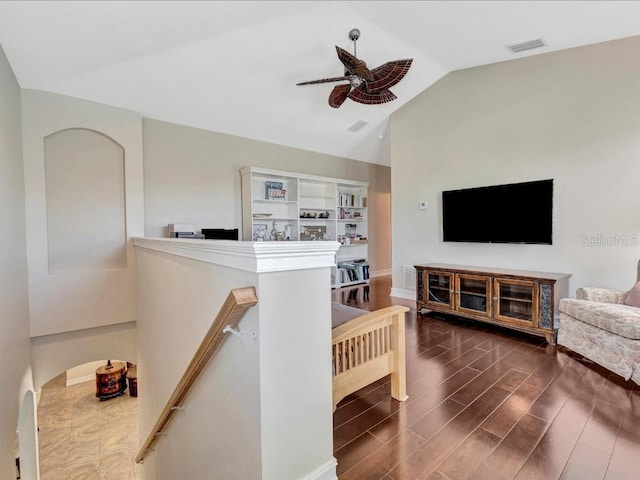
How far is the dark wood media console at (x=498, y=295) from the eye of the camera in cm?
315

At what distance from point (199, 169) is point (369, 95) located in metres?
2.55

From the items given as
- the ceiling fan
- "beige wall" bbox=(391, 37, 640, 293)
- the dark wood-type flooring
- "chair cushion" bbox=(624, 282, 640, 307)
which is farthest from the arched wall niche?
"chair cushion" bbox=(624, 282, 640, 307)

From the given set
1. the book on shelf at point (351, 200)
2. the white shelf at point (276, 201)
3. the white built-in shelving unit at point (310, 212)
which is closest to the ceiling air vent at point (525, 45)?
the white built-in shelving unit at point (310, 212)

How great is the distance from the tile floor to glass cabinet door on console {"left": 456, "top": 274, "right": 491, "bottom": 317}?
179 inches

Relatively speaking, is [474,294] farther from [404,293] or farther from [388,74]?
[388,74]

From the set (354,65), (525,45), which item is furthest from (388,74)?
(525,45)

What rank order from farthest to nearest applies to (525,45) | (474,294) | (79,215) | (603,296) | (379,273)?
(379,273) → (474,294) → (525,45) → (79,215) → (603,296)

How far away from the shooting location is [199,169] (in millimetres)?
4426

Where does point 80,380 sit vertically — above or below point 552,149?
below

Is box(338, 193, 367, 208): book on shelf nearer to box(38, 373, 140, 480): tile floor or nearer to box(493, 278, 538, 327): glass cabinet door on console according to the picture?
box(493, 278, 538, 327): glass cabinet door on console

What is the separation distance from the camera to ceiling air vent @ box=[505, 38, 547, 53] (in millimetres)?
3375

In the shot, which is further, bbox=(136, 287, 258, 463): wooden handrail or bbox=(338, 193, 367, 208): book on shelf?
bbox=(338, 193, 367, 208): book on shelf

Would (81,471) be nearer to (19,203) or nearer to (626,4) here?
(19,203)

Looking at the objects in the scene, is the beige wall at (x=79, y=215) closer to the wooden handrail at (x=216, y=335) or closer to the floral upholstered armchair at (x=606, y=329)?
the wooden handrail at (x=216, y=335)
